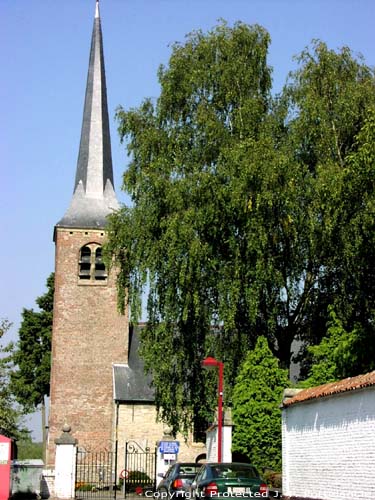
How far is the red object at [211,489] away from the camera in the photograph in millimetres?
15477

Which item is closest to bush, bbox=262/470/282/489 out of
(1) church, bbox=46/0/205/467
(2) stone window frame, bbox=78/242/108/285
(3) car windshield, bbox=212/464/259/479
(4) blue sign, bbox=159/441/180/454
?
(4) blue sign, bbox=159/441/180/454

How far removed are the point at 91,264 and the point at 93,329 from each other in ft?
11.7

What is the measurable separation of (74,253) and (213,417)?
20.2 meters

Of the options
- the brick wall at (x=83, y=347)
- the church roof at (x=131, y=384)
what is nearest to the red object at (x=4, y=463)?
the brick wall at (x=83, y=347)

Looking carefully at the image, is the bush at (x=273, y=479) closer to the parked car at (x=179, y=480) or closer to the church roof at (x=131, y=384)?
the parked car at (x=179, y=480)

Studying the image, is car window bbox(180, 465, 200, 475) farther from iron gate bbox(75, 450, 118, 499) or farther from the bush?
iron gate bbox(75, 450, 118, 499)

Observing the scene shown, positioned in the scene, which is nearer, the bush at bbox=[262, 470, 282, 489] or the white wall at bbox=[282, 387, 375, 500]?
the white wall at bbox=[282, 387, 375, 500]

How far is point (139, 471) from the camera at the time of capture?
136 feet

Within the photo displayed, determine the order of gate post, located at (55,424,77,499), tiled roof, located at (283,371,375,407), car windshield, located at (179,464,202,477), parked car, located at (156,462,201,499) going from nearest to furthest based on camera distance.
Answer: tiled roof, located at (283,371,375,407), parked car, located at (156,462,201,499), car windshield, located at (179,464,202,477), gate post, located at (55,424,77,499)

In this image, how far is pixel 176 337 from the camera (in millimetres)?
27156

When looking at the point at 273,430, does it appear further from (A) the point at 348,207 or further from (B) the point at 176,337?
(A) the point at 348,207

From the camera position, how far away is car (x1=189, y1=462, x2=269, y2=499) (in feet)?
50.8

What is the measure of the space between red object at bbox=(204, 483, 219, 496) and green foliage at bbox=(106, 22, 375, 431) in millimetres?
9929

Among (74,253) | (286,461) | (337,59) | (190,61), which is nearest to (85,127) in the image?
(74,253)
